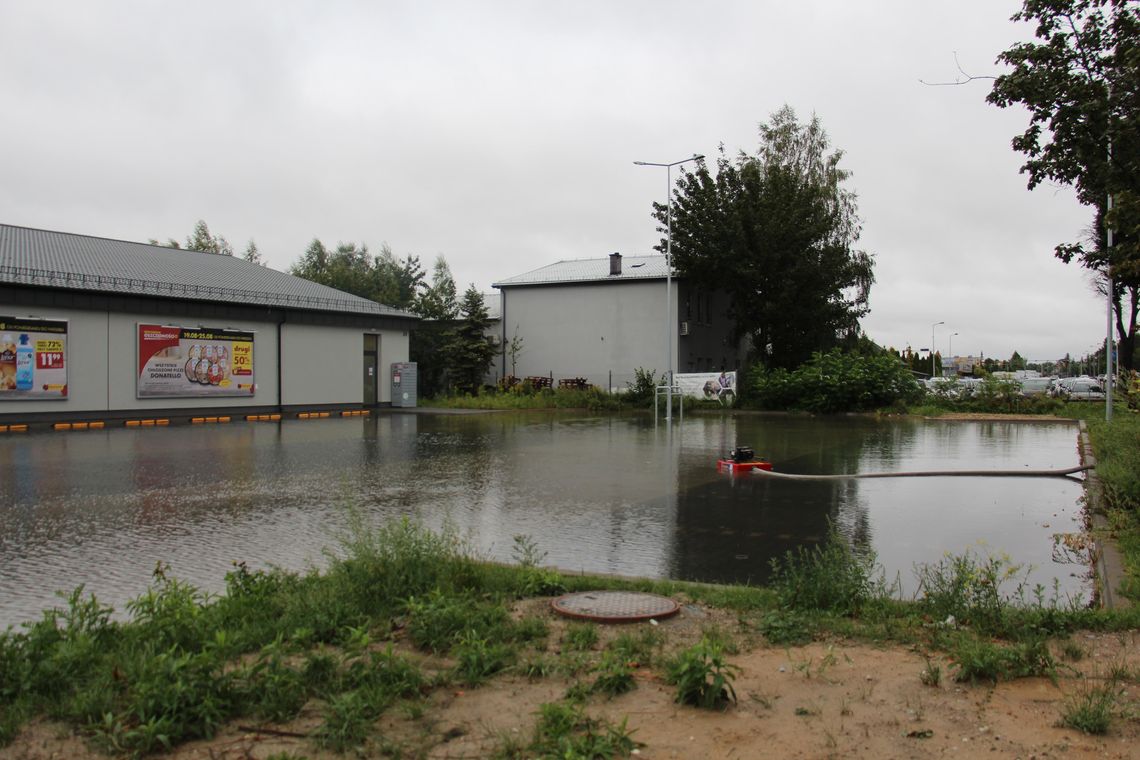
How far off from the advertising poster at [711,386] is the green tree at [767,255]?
179 inches

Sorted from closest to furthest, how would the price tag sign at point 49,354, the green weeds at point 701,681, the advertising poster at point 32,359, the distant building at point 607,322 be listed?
the green weeds at point 701,681, the advertising poster at point 32,359, the price tag sign at point 49,354, the distant building at point 607,322

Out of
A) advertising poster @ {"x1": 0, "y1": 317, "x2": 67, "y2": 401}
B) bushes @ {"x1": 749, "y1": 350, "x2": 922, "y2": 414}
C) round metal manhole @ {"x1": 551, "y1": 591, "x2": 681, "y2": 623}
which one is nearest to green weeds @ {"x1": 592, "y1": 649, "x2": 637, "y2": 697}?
round metal manhole @ {"x1": 551, "y1": 591, "x2": 681, "y2": 623}

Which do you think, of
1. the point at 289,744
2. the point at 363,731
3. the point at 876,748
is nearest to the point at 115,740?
the point at 289,744

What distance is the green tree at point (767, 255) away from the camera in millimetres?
40281

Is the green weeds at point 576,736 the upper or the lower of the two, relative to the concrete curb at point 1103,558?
upper

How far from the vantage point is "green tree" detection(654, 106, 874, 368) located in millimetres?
40281

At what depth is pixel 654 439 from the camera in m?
23.0

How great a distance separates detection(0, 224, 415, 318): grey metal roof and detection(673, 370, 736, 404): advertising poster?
44.1 ft

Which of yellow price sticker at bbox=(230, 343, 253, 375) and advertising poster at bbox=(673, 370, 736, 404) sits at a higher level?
yellow price sticker at bbox=(230, 343, 253, 375)

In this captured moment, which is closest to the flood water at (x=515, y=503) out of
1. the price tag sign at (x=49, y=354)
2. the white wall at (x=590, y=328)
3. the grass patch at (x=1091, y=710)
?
the grass patch at (x=1091, y=710)

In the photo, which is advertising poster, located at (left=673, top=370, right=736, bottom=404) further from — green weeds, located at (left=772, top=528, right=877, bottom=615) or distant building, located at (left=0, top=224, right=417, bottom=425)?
green weeds, located at (left=772, top=528, right=877, bottom=615)

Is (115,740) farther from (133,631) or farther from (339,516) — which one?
(339,516)

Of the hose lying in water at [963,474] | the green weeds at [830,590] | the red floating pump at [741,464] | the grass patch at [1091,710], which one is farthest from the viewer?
the red floating pump at [741,464]

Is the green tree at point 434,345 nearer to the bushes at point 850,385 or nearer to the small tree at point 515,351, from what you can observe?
the small tree at point 515,351
